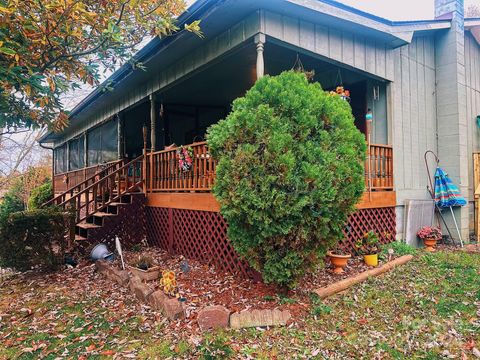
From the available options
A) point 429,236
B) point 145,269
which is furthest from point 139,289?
point 429,236

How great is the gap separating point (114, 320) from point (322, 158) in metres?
2.88

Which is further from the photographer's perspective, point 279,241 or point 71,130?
point 71,130

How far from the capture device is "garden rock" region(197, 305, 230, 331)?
3.29 m

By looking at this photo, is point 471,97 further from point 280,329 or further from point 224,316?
point 224,316

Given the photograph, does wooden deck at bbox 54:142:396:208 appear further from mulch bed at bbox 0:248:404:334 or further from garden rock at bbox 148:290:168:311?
garden rock at bbox 148:290:168:311

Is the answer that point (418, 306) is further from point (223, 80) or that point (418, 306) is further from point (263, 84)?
point (223, 80)

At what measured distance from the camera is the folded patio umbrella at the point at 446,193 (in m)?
6.93

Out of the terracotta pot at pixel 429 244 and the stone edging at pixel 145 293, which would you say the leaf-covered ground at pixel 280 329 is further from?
the terracotta pot at pixel 429 244

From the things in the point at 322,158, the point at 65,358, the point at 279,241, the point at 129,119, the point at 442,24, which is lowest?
the point at 65,358

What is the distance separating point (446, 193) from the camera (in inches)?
279

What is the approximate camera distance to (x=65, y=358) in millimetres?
2988

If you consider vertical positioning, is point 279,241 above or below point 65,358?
above

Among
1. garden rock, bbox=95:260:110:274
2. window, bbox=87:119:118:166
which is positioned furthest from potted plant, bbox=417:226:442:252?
window, bbox=87:119:118:166

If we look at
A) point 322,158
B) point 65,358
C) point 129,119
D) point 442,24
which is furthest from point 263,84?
point 129,119
